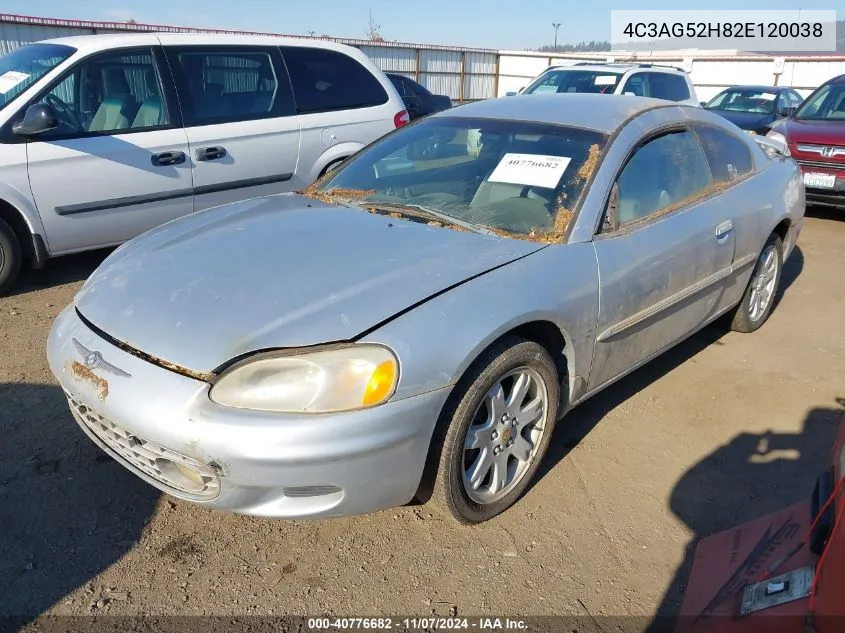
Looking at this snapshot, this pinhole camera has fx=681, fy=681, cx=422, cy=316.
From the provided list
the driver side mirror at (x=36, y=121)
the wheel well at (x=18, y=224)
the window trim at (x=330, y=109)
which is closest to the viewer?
the driver side mirror at (x=36, y=121)

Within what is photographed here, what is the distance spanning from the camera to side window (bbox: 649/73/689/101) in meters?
9.80

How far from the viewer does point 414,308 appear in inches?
88.2

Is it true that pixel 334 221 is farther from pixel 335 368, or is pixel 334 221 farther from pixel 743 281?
pixel 743 281

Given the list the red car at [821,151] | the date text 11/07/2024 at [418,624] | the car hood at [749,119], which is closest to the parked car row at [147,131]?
the date text 11/07/2024 at [418,624]

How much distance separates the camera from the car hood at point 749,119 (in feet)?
32.1

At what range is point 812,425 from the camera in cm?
341

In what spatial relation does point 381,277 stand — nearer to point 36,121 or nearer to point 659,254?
point 659,254

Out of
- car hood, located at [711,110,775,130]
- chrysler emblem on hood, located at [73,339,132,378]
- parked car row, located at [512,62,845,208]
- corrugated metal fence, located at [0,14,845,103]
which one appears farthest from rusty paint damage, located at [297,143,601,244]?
corrugated metal fence, located at [0,14,845,103]

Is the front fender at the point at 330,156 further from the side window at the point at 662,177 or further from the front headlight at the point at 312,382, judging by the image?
the front headlight at the point at 312,382

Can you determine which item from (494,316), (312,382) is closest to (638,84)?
(494,316)

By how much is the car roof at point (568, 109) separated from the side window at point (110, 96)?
2.37 metres

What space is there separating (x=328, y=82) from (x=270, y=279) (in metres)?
3.89

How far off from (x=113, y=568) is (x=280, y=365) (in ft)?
3.10

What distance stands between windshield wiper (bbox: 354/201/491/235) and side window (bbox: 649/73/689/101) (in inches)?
305
